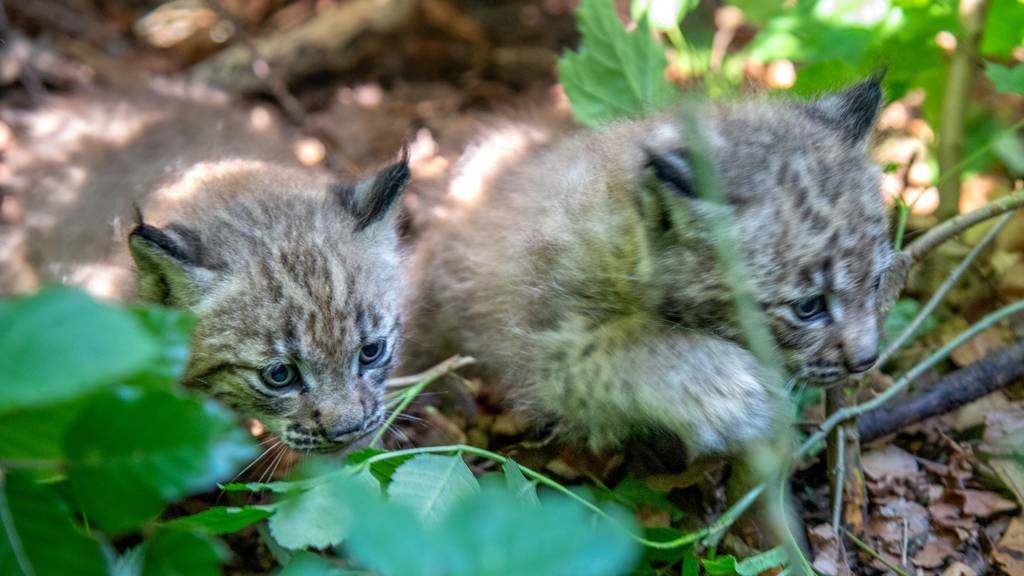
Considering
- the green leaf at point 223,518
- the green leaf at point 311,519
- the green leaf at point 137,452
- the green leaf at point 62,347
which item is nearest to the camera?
the green leaf at point 62,347

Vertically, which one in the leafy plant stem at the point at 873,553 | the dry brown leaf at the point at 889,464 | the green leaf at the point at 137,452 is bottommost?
the dry brown leaf at the point at 889,464

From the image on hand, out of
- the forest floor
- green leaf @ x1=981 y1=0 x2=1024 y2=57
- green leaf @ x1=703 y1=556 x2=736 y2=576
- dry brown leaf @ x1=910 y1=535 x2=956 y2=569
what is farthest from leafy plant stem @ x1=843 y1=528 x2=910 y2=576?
green leaf @ x1=981 y1=0 x2=1024 y2=57

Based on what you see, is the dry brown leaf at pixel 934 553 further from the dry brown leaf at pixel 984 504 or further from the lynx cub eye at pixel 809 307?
the lynx cub eye at pixel 809 307

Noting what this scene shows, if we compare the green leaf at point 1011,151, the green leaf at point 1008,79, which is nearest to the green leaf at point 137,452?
the green leaf at point 1008,79

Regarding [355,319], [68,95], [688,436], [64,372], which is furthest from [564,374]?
[68,95]

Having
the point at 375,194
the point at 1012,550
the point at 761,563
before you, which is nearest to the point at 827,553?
the point at 761,563

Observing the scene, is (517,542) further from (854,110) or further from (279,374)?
(854,110)

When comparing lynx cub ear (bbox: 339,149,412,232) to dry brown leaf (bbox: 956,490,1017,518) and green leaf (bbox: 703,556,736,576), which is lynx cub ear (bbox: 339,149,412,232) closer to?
green leaf (bbox: 703,556,736,576)
